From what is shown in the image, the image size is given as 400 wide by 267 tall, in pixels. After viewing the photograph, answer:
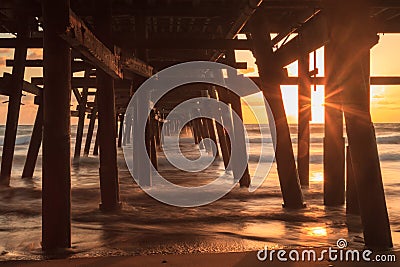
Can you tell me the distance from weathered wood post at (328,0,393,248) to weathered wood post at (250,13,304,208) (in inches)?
102

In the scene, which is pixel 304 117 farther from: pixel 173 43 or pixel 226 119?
pixel 173 43

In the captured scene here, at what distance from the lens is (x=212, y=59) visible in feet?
33.3

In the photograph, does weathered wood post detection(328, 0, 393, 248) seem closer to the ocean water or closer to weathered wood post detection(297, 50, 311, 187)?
the ocean water

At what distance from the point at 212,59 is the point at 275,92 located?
3599 mm

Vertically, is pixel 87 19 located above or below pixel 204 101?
above

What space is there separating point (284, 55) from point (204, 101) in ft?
23.2

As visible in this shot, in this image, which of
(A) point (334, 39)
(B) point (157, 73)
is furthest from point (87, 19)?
(A) point (334, 39)

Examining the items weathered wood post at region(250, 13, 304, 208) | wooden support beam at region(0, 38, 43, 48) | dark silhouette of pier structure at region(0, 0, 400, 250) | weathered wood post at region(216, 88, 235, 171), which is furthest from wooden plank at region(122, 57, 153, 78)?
weathered wood post at region(216, 88, 235, 171)

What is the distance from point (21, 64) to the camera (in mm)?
8719

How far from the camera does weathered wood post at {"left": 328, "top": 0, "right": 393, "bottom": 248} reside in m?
4.08

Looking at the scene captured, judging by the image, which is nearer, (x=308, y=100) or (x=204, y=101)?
(x=308, y=100)

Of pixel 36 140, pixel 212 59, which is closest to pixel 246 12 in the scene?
pixel 212 59

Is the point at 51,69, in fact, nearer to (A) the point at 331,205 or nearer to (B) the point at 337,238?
(B) the point at 337,238

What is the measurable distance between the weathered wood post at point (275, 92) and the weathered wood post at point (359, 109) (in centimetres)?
260
